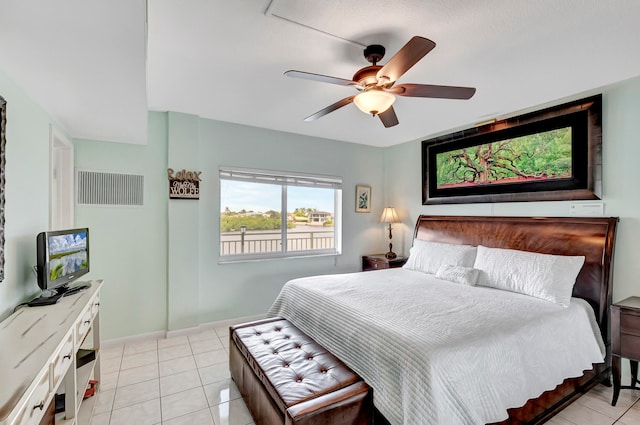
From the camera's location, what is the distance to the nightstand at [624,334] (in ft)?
6.98

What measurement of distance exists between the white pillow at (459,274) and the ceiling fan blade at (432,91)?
1.66 m

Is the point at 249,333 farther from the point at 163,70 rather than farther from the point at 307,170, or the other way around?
the point at 307,170

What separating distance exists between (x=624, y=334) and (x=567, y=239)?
814 millimetres

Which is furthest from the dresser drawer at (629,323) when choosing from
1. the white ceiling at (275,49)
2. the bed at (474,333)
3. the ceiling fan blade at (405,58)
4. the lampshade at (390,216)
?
the lampshade at (390,216)

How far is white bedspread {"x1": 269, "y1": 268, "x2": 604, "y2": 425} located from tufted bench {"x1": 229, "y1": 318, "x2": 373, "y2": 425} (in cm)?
10

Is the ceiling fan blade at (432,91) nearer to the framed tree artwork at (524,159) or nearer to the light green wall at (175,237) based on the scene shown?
the framed tree artwork at (524,159)

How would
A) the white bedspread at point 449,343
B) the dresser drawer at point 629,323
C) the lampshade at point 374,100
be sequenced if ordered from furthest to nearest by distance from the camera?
the dresser drawer at point 629,323
the lampshade at point 374,100
the white bedspread at point 449,343

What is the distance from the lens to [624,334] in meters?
2.18

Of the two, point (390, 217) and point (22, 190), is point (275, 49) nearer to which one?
point (22, 190)

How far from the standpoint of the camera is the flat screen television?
73.9 inches

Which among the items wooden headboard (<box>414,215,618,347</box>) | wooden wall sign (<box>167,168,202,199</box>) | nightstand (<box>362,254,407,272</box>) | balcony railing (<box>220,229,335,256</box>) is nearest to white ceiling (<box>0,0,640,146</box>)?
wooden wall sign (<box>167,168,202,199</box>)

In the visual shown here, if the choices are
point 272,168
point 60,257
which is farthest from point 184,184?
point 60,257

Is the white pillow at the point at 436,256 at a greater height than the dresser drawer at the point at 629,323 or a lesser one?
greater

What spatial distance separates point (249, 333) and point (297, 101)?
2.12m
